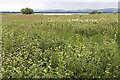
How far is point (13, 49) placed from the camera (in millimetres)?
5668

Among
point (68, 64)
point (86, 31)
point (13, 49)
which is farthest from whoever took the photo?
point (86, 31)

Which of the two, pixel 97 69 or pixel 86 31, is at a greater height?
pixel 86 31

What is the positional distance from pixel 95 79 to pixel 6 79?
2590mm

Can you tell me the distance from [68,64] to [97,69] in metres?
0.89

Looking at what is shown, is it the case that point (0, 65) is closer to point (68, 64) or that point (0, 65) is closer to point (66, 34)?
point (68, 64)

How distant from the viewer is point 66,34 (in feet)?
23.6

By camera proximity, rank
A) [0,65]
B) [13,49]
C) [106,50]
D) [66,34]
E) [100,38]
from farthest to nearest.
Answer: [66,34] → [100,38] → [13,49] → [106,50] → [0,65]

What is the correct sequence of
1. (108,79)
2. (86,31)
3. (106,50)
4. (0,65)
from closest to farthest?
(108,79), (0,65), (106,50), (86,31)

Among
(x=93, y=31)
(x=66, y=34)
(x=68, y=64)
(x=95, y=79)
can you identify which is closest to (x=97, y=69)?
(x=95, y=79)

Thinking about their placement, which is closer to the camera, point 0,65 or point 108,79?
point 108,79

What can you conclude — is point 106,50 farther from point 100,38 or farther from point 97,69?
point 100,38

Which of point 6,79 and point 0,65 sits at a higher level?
point 0,65

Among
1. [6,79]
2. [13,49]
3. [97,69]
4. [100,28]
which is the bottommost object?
[6,79]

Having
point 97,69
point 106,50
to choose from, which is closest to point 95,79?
point 97,69
